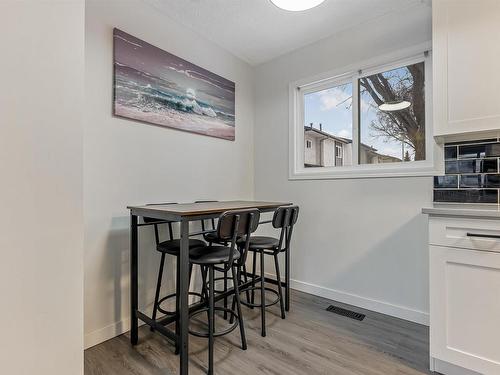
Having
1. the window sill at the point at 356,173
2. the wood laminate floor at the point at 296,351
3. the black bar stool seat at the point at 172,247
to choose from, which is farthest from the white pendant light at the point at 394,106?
the black bar stool seat at the point at 172,247

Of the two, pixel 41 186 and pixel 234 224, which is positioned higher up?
pixel 41 186

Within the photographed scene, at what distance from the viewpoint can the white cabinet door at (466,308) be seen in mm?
1364

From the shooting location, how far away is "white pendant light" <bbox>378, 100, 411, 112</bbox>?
2338 millimetres

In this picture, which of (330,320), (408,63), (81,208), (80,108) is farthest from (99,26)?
(330,320)

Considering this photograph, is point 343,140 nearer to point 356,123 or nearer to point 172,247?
point 356,123

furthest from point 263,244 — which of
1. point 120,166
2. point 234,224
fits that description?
point 120,166

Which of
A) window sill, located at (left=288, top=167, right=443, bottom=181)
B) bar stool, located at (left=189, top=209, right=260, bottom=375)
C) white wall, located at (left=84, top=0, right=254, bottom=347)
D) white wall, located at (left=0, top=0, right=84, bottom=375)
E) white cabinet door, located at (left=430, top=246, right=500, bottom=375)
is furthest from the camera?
window sill, located at (left=288, top=167, right=443, bottom=181)

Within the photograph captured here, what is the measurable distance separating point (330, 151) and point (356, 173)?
45 cm

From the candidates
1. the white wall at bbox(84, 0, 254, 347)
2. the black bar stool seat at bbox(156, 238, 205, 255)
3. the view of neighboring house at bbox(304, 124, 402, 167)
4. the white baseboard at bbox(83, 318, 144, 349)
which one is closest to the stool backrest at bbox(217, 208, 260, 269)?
the black bar stool seat at bbox(156, 238, 205, 255)

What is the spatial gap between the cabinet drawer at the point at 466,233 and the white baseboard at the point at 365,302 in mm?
986

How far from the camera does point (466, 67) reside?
164cm

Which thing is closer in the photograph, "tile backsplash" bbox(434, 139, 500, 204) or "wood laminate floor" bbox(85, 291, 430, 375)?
"wood laminate floor" bbox(85, 291, 430, 375)

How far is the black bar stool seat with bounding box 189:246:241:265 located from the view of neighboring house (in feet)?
5.29

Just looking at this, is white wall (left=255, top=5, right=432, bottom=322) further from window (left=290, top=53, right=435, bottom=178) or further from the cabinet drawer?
the cabinet drawer
